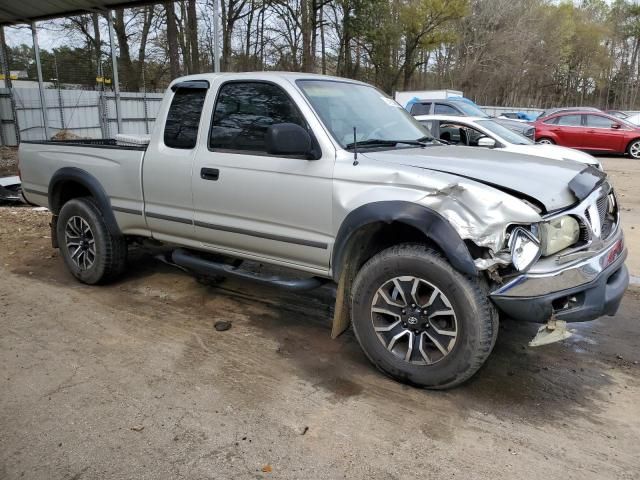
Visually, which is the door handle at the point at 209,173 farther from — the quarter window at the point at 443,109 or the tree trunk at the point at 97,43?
the tree trunk at the point at 97,43

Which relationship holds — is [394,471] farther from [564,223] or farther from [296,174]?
[296,174]

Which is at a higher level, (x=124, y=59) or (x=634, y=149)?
(x=124, y=59)

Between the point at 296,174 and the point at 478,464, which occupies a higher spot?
the point at 296,174

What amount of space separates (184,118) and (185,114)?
0.11ft

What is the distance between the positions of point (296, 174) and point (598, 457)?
237 centimetres

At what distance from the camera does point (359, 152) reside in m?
3.51

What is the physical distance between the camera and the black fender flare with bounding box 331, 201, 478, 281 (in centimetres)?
289

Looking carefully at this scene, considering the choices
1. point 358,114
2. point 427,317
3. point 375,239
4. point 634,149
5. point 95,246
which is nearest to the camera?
point 427,317

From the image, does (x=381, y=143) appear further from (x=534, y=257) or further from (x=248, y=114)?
(x=534, y=257)

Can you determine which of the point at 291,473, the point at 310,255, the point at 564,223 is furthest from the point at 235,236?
the point at 564,223

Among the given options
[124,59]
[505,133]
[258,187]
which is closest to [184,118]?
[258,187]

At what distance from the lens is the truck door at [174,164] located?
4254 mm

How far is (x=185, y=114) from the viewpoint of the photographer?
438 centimetres

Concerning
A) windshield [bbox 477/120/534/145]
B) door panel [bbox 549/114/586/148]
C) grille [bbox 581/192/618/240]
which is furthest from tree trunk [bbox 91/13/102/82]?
grille [bbox 581/192/618/240]
